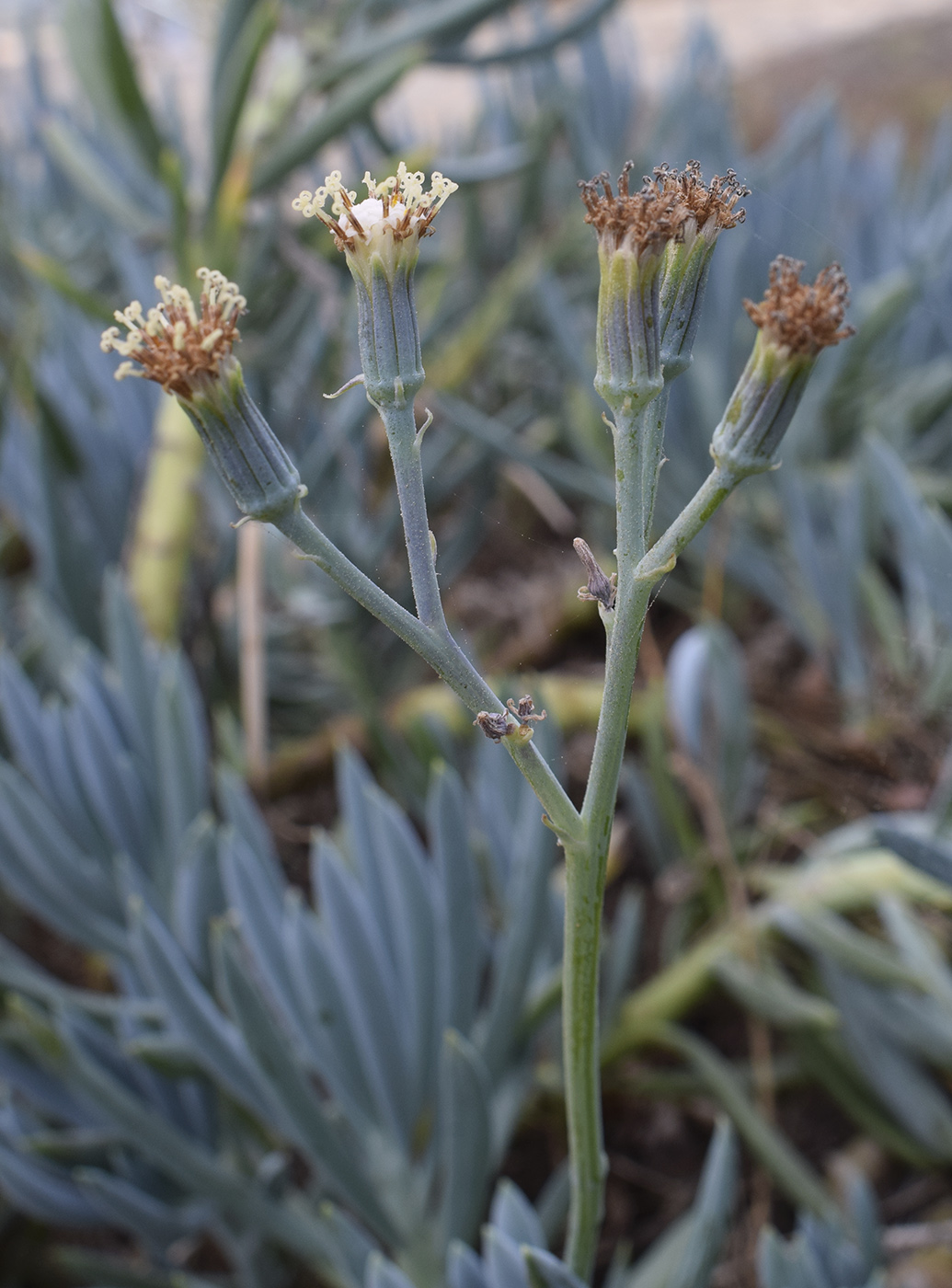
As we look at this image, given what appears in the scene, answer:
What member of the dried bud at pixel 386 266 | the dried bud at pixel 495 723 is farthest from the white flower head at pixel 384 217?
the dried bud at pixel 495 723

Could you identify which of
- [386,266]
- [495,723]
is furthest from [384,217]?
[495,723]

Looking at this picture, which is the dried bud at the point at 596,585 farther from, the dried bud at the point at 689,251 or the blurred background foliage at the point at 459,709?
the blurred background foliage at the point at 459,709

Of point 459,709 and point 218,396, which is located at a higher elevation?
point 218,396

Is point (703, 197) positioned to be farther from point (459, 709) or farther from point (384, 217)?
point (459, 709)

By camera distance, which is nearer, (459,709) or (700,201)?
(700,201)

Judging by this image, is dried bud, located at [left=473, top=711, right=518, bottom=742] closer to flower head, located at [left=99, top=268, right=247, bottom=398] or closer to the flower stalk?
the flower stalk

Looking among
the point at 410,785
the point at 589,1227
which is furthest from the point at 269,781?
the point at 589,1227
